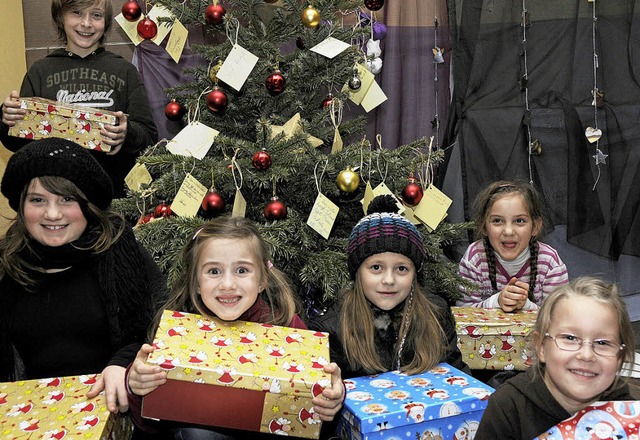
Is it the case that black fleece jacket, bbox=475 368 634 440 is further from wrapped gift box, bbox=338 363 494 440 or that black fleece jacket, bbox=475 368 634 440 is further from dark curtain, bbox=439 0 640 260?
dark curtain, bbox=439 0 640 260

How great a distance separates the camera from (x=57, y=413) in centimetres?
168

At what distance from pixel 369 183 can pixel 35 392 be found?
4.30 feet

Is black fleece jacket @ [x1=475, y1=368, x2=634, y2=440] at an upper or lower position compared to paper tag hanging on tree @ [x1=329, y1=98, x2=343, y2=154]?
lower

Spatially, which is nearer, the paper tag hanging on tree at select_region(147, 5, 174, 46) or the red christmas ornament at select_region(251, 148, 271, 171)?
the red christmas ornament at select_region(251, 148, 271, 171)

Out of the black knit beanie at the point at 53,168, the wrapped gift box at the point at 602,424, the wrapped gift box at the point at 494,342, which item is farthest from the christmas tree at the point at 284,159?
the wrapped gift box at the point at 602,424

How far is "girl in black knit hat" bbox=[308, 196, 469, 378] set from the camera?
84.8 inches

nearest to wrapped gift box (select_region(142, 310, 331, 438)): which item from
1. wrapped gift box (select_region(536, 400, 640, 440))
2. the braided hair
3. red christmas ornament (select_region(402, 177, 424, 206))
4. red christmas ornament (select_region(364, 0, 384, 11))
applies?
wrapped gift box (select_region(536, 400, 640, 440))

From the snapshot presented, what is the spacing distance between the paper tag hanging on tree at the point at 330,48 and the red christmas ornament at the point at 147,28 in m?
0.66

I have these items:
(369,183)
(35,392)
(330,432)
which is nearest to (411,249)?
(369,183)

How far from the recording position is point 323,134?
8.89 ft

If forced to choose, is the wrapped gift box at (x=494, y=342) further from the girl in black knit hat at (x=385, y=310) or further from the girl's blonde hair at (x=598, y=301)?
the girl's blonde hair at (x=598, y=301)

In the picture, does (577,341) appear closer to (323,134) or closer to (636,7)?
(323,134)

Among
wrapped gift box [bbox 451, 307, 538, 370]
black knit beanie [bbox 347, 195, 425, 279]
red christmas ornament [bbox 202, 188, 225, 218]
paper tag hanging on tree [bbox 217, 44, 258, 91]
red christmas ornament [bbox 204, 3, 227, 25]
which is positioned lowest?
wrapped gift box [bbox 451, 307, 538, 370]

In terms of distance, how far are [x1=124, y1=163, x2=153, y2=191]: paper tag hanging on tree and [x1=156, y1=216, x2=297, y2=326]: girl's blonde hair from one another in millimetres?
673
